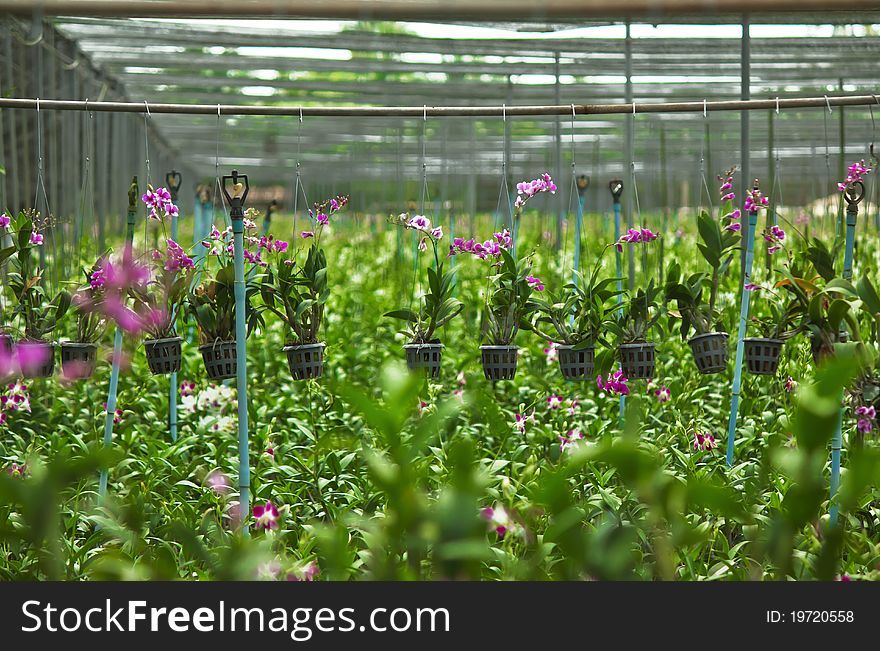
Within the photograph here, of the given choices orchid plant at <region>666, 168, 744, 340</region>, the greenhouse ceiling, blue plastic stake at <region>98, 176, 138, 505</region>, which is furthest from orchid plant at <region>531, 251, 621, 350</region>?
blue plastic stake at <region>98, 176, 138, 505</region>

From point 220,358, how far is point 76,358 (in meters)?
0.54

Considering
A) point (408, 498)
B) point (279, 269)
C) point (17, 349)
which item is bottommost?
point (408, 498)

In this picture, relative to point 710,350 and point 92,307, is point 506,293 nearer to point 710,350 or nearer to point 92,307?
point 710,350

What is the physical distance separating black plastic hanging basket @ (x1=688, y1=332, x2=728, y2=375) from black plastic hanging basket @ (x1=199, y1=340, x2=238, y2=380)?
5.16ft

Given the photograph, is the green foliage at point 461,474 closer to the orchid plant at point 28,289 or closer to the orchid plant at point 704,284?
the orchid plant at point 704,284

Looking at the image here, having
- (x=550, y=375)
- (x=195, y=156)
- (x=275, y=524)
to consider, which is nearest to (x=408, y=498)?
(x=275, y=524)

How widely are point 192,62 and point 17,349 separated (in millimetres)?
4746

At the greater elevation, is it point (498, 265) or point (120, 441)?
point (498, 265)

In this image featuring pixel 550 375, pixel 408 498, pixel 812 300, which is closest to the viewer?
pixel 408 498

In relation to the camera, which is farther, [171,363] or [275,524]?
[171,363]

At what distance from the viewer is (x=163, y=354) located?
307cm

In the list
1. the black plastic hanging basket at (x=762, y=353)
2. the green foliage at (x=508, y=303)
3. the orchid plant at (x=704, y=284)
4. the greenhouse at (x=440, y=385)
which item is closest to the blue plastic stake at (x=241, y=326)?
the greenhouse at (x=440, y=385)
